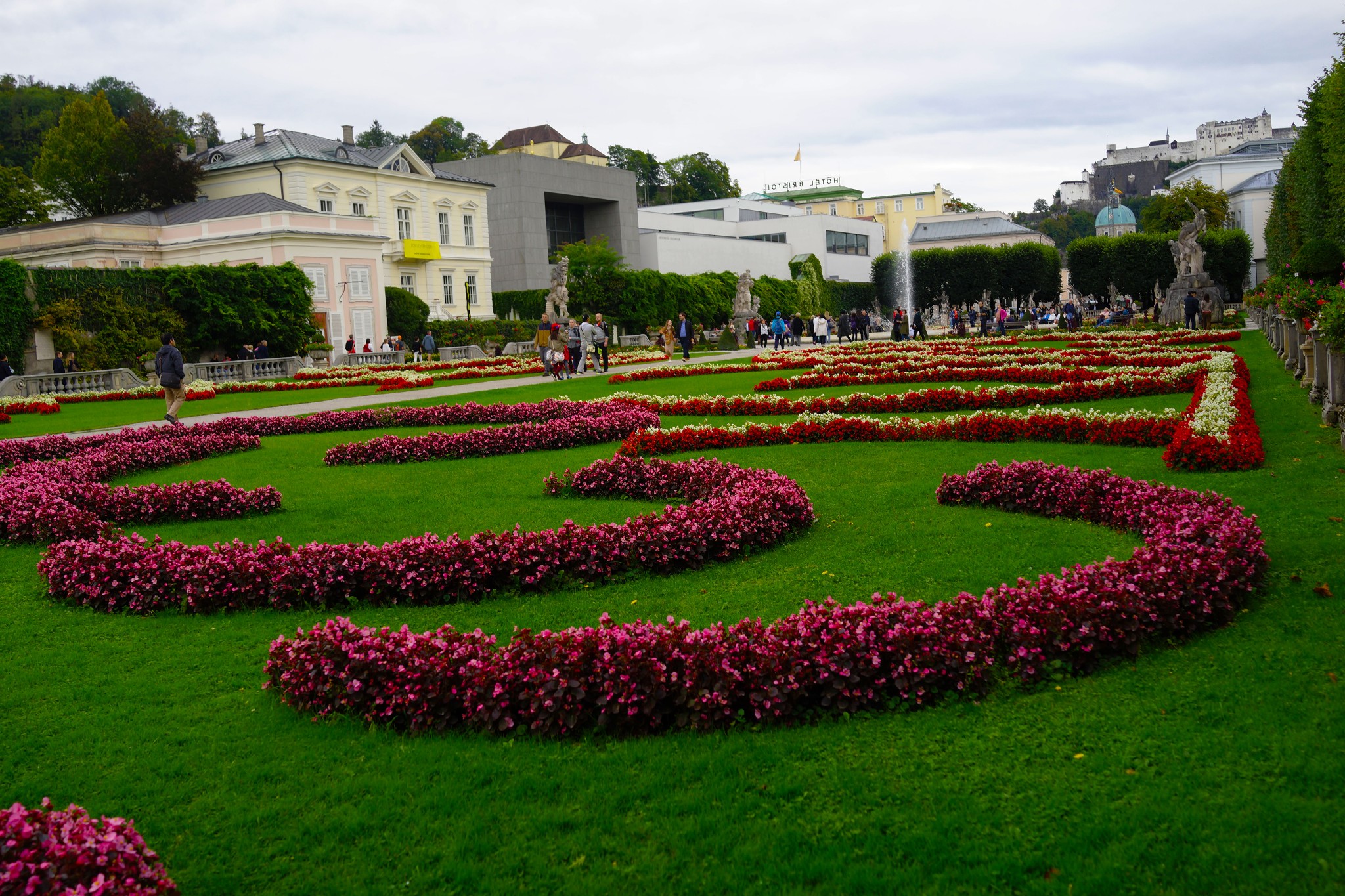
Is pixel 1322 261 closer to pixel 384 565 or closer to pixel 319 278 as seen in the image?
pixel 384 565

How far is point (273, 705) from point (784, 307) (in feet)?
216

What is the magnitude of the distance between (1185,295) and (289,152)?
40.4 m

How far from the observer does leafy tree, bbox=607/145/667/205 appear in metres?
97.4

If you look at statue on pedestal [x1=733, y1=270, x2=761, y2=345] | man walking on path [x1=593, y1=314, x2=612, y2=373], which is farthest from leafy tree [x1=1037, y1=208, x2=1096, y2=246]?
man walking on path [x1=593, y1=314, x2=612, y2=373]

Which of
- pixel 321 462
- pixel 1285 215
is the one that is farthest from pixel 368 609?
pixel 1285 215

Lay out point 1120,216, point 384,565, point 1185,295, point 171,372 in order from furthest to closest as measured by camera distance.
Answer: point 1120,216 < point 1185,295 < point 171,372 < point 384,565

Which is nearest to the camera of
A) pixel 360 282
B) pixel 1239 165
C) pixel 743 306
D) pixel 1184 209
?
pixel 360 282

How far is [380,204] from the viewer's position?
53.2 metres

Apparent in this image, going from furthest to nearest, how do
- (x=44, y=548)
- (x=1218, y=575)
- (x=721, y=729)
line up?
(x=44, y=548) < (x=1218, y=575) < (x=721, y=729)

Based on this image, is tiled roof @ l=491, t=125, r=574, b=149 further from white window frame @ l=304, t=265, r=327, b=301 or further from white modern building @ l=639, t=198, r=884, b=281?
white window frame @ l=304, t=265, r=327, b=301

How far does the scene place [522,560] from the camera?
6066 millimetres

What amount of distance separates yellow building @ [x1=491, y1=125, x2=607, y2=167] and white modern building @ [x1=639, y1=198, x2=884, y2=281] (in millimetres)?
9502

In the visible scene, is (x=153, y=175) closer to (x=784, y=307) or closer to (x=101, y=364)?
(x=101, y=364)

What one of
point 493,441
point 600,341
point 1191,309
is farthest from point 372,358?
point 1191,309
